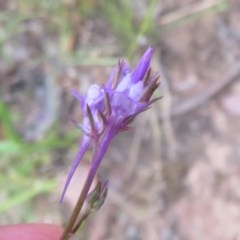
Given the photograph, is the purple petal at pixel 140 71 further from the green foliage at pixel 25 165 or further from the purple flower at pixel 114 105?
the green foliage at pixel 25 165

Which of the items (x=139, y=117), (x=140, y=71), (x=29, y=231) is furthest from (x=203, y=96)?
(x=140, y=71)

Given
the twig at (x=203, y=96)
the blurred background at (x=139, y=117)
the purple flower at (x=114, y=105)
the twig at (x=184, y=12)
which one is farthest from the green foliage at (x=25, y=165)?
the purple flower at (x=114, y=105)

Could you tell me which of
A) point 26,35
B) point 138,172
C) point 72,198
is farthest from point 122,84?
point 26,35

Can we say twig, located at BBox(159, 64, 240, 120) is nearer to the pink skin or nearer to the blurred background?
the blurred background

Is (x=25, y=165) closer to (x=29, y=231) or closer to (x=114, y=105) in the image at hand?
(x=29, y=231)

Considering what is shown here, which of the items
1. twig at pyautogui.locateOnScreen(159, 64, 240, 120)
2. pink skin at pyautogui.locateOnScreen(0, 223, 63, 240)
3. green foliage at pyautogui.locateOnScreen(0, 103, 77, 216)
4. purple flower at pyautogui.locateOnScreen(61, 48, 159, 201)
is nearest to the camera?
purple flower at pyautogui.locateOnScreen(61, 48, 159, 201)

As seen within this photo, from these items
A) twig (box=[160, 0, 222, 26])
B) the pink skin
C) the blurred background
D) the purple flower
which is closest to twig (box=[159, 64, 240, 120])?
the blurred background
